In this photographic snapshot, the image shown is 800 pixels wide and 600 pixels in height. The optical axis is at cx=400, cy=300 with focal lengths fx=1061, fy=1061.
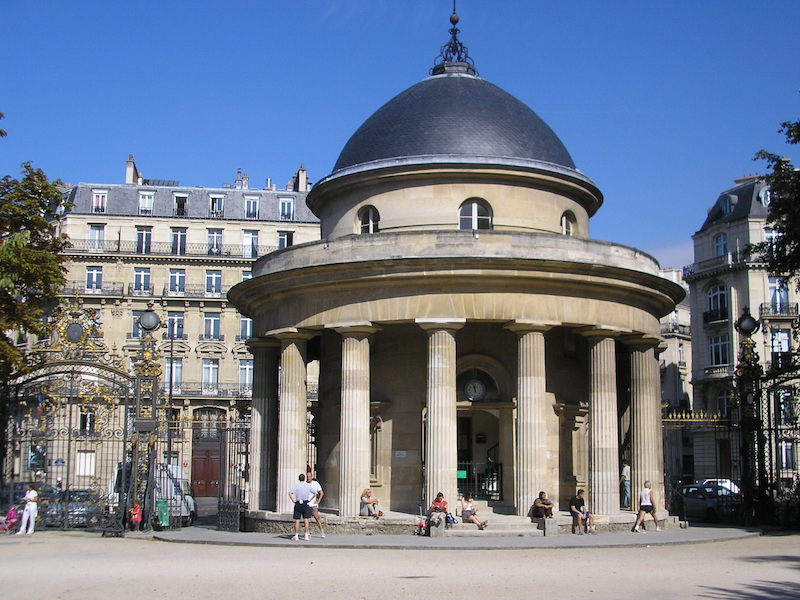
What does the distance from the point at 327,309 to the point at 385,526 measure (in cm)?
583

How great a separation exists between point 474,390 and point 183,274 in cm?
3894

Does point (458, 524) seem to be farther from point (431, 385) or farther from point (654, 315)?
point (654, 315)

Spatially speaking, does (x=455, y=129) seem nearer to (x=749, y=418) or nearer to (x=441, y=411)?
(x=441, y=411)

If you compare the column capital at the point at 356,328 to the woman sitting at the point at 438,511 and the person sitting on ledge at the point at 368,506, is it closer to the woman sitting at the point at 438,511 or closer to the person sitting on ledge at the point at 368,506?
the person sitting on ledge at the point at 368,506

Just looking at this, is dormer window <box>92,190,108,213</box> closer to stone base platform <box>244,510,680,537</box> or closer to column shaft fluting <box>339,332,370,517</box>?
stone base platform <box>244,510,680,537</box>

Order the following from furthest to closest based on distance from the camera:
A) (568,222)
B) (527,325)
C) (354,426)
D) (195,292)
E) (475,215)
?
(195,292) → (568,222) → (475,215) → (354,426) → (527,325)

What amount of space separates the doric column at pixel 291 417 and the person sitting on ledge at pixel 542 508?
6.45m

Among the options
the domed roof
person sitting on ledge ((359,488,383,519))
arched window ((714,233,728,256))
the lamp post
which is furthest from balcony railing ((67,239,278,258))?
person sitting on ledge ((359,488,383,519))

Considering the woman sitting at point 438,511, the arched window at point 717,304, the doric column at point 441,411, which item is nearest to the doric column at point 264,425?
the doric column at point 441,411

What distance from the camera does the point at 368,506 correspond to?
27000mm

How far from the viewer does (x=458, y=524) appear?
26.0 meters

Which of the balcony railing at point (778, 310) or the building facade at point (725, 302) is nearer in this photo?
the balcony railing at point (778, 310)

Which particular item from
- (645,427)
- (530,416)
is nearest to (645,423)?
(645,427)

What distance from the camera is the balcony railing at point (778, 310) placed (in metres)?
60.7
